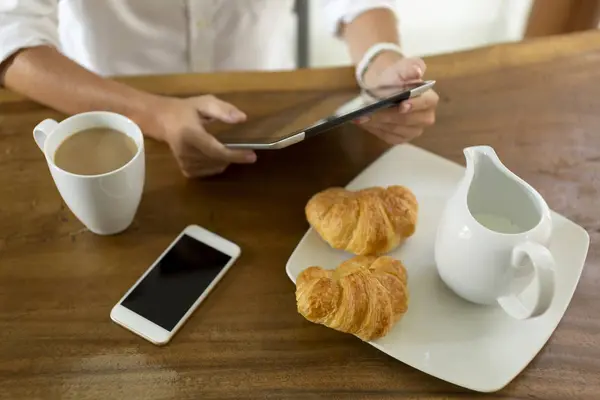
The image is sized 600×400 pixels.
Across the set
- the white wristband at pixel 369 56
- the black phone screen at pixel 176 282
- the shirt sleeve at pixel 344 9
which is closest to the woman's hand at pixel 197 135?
the black phone screen at pixel 176 282

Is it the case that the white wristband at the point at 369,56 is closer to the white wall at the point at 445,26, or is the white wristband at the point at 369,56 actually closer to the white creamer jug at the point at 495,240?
the white creamer jug at the point at 495,240

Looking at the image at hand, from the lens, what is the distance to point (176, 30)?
1039 mm

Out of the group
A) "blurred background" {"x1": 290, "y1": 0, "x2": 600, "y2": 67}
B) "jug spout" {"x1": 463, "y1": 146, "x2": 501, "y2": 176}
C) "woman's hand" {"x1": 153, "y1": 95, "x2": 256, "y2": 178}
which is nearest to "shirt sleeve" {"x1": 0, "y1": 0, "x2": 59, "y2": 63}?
"woman's hand" {"x1": 153, "y1": 95, "x2": 256, "y2": 178}

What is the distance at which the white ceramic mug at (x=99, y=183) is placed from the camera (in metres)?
0.64

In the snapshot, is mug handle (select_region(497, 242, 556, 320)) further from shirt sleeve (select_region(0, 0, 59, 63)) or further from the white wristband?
shirt sleeve (select_region(0, 0, 59, 63))

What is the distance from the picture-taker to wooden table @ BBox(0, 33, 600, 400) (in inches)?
23.7

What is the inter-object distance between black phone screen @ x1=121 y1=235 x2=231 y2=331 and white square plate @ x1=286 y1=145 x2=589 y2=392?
0.30 ft

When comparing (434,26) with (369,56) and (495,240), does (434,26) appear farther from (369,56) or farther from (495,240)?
(495,240)

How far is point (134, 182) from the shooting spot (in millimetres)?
675

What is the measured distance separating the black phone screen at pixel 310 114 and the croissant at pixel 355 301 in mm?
185

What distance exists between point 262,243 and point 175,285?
11 cm

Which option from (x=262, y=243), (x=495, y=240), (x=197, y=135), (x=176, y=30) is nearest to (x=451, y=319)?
→ (x=495, y=240)

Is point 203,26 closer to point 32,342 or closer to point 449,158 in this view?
point 449,158

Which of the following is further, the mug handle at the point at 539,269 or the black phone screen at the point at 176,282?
the black phone screen at the point at 176,282
